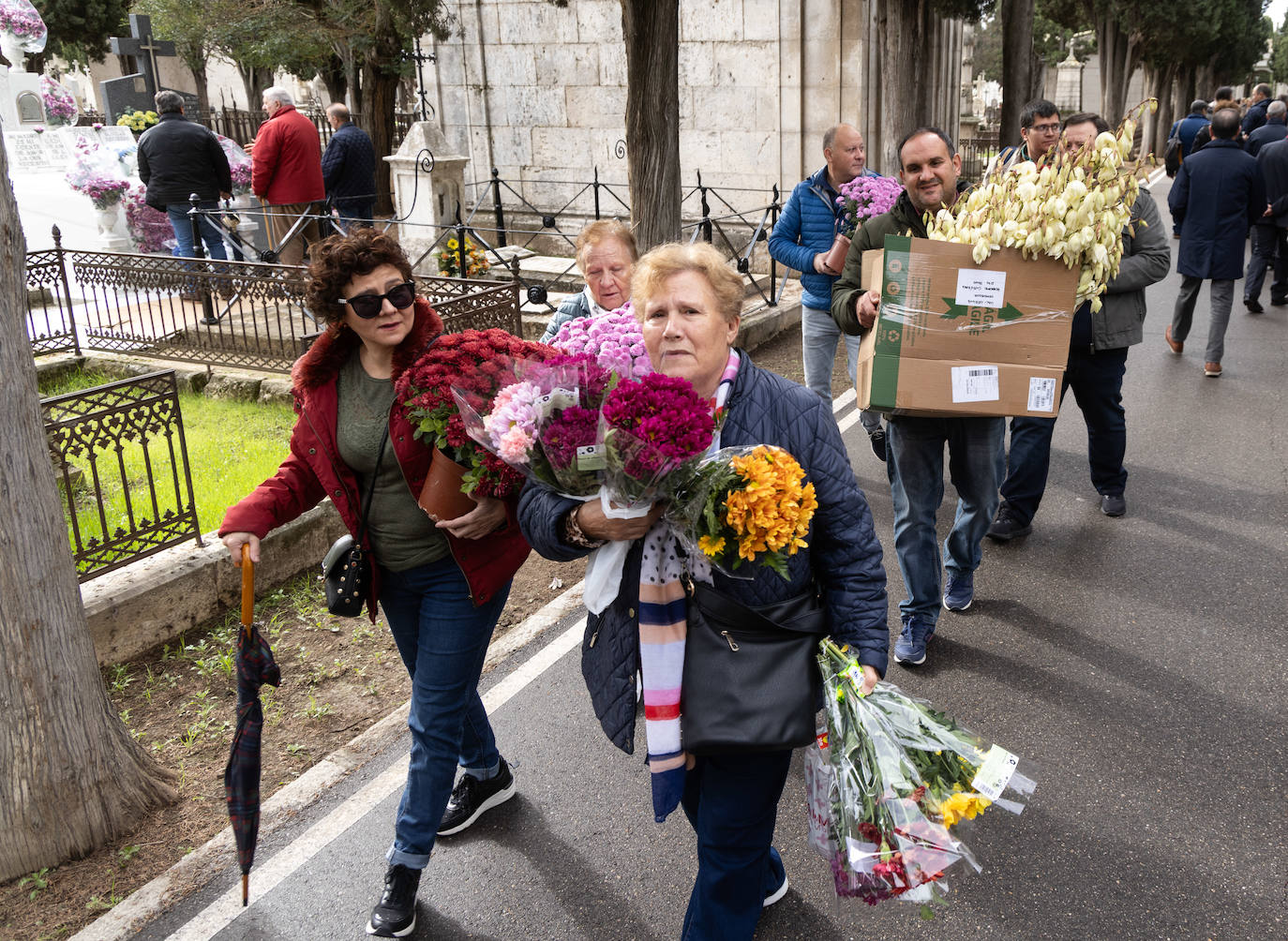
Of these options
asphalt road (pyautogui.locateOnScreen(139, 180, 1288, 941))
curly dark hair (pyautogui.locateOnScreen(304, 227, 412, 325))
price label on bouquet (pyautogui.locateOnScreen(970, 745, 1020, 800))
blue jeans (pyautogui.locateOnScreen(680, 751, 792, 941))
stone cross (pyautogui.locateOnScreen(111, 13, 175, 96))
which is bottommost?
asphalt road (pyautogui.locateOnScreen(139, 180, 1288, 941))

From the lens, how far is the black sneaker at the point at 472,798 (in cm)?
354

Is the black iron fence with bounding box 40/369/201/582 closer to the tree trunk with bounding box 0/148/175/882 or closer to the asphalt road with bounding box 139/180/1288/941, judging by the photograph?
the tree trunk with bounding box 0/148/175/882

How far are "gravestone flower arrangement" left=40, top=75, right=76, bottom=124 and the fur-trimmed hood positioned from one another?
16.8 m

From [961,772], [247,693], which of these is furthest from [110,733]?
[961,772]

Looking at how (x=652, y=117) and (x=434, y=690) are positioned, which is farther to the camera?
(x=652, y=117)

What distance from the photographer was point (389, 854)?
3104mm

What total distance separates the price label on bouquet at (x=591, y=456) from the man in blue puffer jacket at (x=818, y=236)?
4074 millimetres

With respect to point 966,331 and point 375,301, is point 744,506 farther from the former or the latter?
point 966,331

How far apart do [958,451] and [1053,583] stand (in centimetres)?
129

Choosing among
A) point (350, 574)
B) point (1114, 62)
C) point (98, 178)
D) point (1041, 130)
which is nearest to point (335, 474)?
point (350, 574)

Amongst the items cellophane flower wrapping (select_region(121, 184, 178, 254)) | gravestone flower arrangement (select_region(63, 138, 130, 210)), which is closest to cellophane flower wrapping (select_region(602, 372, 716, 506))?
cellophane flower wrapping (select_region(121, 184, 178, 254))

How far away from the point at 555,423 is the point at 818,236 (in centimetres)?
447

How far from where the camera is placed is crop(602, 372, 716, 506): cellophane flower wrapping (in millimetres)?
2123

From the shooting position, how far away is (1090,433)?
603cm
